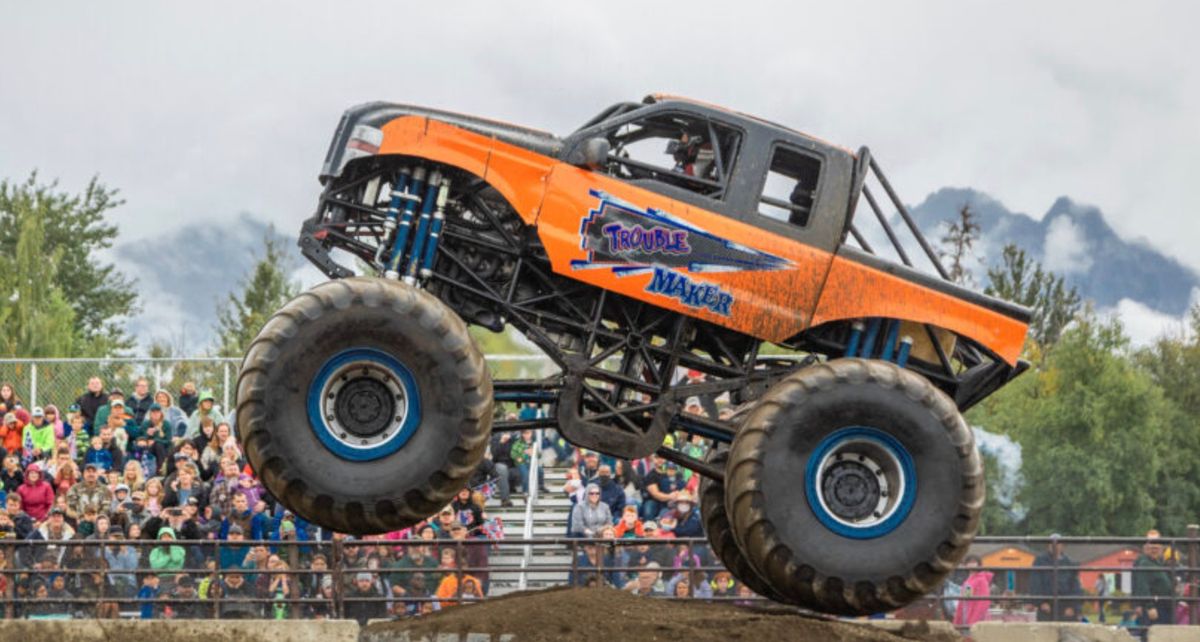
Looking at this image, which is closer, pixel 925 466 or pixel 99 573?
pixel 925 466

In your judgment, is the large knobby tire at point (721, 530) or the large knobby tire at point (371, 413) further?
the large knobby tire at point (721, 530)

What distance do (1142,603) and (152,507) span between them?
36.4 ft

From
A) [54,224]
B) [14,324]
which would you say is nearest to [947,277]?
[14,324]

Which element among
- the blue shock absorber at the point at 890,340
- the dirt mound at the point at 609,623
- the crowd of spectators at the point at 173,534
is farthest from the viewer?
the crowd of spectators at the point at 173,534

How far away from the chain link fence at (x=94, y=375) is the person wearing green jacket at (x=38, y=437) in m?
1.72

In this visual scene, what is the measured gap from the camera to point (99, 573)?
64.3ft

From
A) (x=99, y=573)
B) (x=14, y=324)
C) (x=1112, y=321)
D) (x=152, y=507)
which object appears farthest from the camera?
(x=14, y=324)

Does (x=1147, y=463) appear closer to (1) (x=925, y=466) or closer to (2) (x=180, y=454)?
(2) (x=180, y=454)

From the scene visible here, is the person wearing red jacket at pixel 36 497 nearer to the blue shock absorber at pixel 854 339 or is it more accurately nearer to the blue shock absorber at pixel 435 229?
the blue shock absorber at pixel 435 229

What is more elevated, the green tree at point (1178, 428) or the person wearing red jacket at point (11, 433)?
the green tree at point (1178, 428)

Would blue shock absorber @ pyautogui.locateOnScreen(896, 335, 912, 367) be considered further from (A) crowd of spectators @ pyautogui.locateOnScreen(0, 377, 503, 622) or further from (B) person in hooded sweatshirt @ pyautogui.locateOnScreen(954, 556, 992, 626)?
(B) person in hooded sweatshirt @ pyautogui.locateOnScreen(954, 556, 992, 626)

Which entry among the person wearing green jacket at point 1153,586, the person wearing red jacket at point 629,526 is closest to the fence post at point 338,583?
the person wearing red jacket at point 629,526

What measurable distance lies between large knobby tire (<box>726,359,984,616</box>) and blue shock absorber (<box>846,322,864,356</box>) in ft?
2.05

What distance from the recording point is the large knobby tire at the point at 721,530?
48.4 ft
